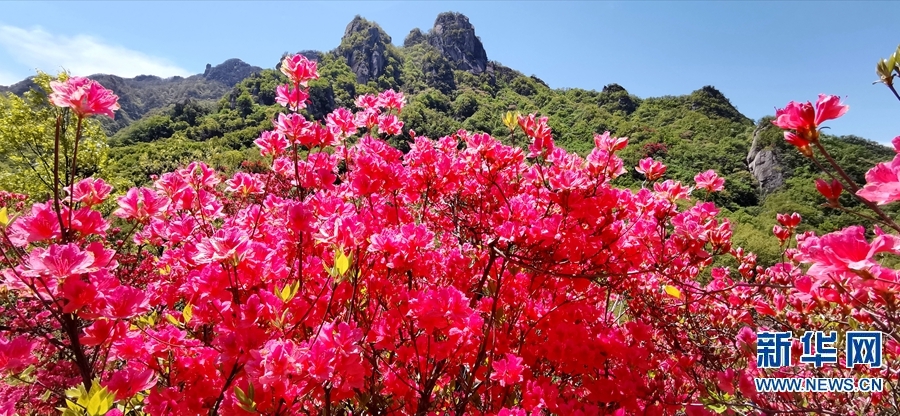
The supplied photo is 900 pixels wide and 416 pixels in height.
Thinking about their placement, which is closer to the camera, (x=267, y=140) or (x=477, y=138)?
(x=267, y=140)

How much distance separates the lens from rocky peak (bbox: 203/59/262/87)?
11488 centimetres

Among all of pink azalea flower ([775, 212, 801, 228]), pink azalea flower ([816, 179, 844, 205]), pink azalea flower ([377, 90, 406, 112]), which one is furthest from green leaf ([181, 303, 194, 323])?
pink azalea flower ([775, 212, 801, 228])

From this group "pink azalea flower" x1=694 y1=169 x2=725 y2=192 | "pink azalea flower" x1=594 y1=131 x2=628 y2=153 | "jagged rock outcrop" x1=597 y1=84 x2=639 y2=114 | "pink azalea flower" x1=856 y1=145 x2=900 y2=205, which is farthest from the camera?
"jagged rock outcrop" x1=597 y1=84 x2=639 y2=114

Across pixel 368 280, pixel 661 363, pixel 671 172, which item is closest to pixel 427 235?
pixel 368 280

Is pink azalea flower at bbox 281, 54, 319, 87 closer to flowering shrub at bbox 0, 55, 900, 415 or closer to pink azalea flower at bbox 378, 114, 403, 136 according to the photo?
flowering shrub at bbox 0, 55, 900, 415

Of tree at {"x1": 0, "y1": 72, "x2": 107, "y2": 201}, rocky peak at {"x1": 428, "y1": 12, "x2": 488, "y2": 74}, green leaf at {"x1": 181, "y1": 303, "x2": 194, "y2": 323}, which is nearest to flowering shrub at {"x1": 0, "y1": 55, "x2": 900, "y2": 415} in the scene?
green leaf at {"x1": 181, "y1": 303, "x2": 194, "y2": 323}

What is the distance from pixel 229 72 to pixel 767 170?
126 metres

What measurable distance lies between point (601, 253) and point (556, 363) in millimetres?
725

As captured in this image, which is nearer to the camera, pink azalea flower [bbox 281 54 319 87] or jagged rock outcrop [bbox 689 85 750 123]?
pink azalea flower [bbox 281 54 319 87]

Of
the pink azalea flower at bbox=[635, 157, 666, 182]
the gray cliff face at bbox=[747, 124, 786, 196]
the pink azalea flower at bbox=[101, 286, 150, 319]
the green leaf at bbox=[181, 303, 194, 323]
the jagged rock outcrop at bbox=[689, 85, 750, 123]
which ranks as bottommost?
the green leaf at bbox=[181, 303, 194, 323]

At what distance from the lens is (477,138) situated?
249 cm

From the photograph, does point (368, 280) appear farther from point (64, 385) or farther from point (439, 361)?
point (64, 385)

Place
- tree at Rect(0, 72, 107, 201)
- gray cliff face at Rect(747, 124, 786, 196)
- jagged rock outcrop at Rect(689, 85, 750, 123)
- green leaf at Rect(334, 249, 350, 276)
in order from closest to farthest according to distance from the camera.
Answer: green leaf at Rect(334, 249, 350, 276) < tree at Rect(0, 72, 107, 201) < gray cliff face at Rect(747, 124, 786, 196) < jagged rock outcrop at Rect(689, 85, 750, 123)

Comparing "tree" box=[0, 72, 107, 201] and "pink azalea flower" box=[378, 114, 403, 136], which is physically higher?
"tree" box=[0, 72, 107, 201]
